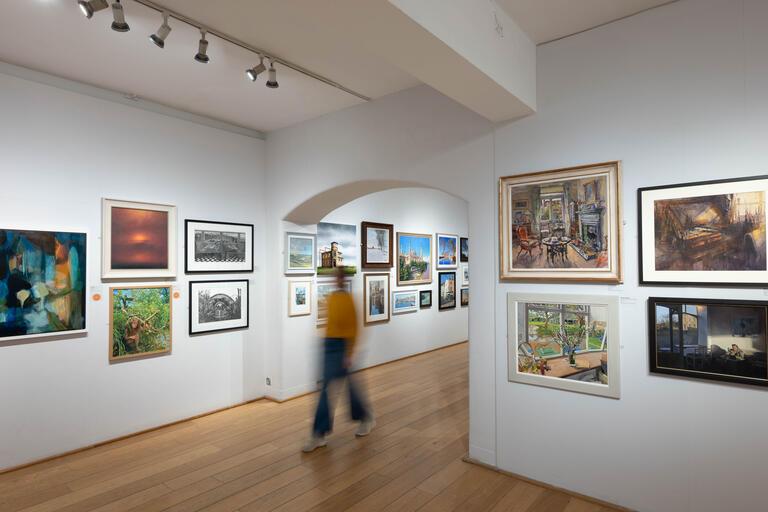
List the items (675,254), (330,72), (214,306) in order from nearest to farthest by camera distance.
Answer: (675,254) → (330,72) → (214,306)

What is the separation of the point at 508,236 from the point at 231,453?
3.16 meters

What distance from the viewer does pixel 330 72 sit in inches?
153

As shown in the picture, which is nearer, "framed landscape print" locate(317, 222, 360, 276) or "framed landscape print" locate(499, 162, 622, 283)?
"framed landscape print" locate(499, 162, 622, 283)

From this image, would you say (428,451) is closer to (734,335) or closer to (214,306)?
(734,335)

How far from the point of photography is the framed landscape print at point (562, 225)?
121 inches

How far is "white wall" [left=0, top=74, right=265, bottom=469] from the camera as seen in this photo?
12.2ft

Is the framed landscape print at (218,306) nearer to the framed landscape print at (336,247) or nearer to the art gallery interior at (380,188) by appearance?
the art gallery interior at (380,188)

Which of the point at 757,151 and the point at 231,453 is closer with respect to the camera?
the point at 757,151

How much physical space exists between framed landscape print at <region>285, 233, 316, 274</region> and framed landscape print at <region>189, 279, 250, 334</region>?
0.60m

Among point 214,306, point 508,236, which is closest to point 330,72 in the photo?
point 508,236

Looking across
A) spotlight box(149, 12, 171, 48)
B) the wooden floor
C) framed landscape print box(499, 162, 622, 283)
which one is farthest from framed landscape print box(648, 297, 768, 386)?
spotlight box(149, 12, 171, 48)

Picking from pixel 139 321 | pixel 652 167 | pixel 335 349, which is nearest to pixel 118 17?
pixel 139 321

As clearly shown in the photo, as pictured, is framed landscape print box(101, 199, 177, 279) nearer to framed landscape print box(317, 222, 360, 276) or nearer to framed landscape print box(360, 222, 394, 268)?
framed landscape print box(317, 222, 360, 276)

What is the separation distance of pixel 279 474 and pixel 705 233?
3.58m
